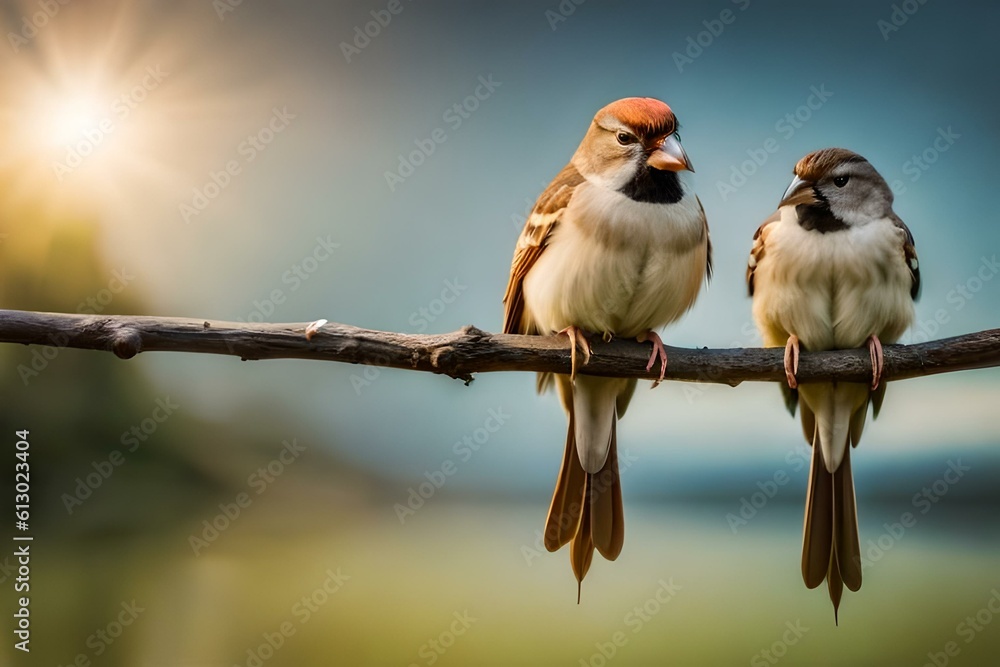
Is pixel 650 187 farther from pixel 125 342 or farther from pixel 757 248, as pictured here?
pixel 125 342

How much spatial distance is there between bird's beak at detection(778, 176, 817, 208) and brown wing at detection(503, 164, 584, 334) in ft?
1.44

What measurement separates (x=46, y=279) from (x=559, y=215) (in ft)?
4.67

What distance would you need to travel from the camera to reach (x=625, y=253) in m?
1.57

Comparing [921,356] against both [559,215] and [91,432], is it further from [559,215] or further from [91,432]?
[91,432]

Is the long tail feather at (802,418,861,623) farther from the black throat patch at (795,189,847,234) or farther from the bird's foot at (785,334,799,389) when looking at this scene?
the black throat patch at (795,189,847,234)

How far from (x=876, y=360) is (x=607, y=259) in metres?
0.59

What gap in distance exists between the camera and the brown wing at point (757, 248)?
5.90 ft

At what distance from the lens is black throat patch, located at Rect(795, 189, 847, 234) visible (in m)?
1.70

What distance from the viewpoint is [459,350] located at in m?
1.48

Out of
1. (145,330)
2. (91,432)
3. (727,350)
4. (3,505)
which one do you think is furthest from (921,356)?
(3,505)

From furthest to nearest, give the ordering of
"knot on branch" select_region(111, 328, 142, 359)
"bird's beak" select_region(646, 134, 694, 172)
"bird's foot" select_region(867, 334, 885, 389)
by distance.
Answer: "bird's foot" select_region(867, 334, 885, 389) < "bird's beak" select_region(646, 134, 694, 172) < "knot on branch" select_region(111, 328, 142, 359)

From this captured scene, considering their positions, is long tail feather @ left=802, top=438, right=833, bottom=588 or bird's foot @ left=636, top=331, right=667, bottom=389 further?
long tail feather @ left=802, top=438, right=833, bottom=588

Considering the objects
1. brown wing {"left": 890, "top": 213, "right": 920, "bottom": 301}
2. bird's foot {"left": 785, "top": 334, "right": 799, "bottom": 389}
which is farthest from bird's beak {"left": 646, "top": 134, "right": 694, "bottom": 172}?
brown wing {"left": 890, "top": 213, "right": 920, "bottom": 301}

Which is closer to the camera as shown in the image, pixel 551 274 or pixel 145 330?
pixel 145 330
